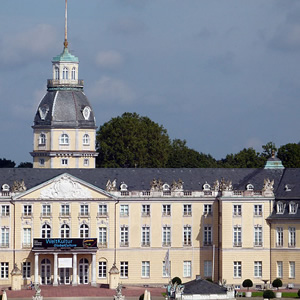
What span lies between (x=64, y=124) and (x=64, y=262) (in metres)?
24.2

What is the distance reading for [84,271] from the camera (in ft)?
559

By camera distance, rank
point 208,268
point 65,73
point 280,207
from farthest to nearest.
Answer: point 65,73 → point 208,268 → point 280,207

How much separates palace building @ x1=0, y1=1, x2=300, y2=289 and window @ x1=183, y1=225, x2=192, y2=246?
0.31 ft

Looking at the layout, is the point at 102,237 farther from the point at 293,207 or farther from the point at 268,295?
the point at 268,295

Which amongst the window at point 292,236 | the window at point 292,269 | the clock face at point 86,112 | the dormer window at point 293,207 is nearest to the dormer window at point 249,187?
the dormer window at point 293,207

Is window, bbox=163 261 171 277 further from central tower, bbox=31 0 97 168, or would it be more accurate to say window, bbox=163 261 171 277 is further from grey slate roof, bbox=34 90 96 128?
grey slate roof, bbox=34 90 96 128

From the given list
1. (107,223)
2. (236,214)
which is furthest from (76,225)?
(236,214)

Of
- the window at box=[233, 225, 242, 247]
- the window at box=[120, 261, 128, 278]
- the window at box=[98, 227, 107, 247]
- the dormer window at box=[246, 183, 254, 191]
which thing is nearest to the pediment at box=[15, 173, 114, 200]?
the window at box=[98, 227, 107, 247]

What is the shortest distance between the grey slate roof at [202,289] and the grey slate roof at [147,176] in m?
24.8

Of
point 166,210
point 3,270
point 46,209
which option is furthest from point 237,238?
point 3,270

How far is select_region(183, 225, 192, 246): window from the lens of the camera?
172m

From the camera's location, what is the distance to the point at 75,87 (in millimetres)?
191000

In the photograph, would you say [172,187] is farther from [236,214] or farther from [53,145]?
[53,145]

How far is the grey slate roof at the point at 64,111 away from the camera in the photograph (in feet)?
623
